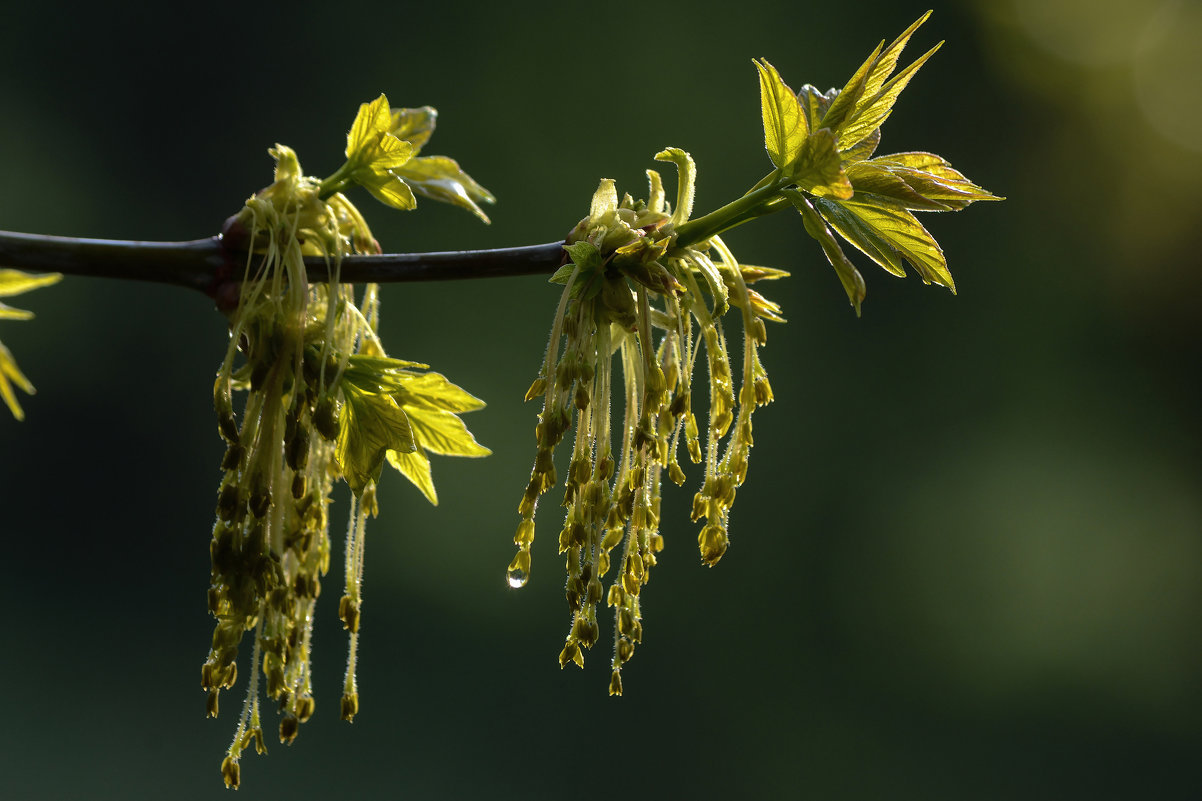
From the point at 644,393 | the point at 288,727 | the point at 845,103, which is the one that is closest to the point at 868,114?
the point at 845,103

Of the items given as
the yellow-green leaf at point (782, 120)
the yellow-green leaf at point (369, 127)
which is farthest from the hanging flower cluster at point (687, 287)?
the yellow-green leaf at point (369, 127)

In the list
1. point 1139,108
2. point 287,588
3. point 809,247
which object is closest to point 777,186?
point 287,588

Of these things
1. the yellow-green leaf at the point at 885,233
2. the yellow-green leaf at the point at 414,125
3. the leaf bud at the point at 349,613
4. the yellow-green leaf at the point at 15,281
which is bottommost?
the leaf bud at the point at 349,613

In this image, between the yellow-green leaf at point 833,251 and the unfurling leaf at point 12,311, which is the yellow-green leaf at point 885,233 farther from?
the unfurling leaf at point 12,311

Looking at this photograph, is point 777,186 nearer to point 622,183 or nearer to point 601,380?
point 601,380

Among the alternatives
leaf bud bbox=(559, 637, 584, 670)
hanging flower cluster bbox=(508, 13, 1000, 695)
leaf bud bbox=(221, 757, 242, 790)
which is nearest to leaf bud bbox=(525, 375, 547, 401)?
hanging flower cluster bbox=(508, 13, 1000, 695)

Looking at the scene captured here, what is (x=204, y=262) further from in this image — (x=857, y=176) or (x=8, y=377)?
(x=857, y=176)
